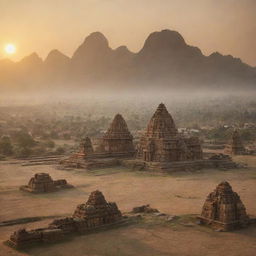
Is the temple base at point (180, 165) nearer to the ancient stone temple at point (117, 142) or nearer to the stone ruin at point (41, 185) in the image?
the ancient stone temple at point (117, 142)

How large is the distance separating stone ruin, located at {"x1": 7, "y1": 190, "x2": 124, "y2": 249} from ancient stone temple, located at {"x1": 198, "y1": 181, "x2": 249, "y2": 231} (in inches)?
125

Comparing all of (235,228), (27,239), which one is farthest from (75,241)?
(235,228)

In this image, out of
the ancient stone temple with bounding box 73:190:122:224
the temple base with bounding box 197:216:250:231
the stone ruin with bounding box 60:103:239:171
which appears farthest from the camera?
the stone ruin with bounding box 60:103:239:171

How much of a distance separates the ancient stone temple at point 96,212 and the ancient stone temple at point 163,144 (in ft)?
57.1

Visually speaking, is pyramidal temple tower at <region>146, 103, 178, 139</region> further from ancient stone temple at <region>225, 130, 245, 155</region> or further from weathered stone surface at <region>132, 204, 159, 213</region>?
weathered stone surface at <region>132, 204, 159, 213</region>

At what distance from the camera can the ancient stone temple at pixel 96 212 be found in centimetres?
1683

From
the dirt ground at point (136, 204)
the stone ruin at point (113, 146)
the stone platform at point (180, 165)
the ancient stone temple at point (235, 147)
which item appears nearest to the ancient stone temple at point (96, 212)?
the dirt ground at point (136, 204)

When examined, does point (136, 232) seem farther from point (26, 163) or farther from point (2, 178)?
point (26, 163)

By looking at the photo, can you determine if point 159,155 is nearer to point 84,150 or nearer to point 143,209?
point 84,150

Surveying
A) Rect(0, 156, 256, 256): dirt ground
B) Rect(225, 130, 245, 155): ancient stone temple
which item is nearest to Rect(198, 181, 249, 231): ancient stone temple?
Rect(0, 156, 256, 256): dirt ground

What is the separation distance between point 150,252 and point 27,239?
3.74m

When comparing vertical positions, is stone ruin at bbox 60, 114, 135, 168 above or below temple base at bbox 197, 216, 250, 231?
above

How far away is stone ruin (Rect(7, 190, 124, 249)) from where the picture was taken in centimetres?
1496

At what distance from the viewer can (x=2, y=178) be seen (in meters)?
30.0
